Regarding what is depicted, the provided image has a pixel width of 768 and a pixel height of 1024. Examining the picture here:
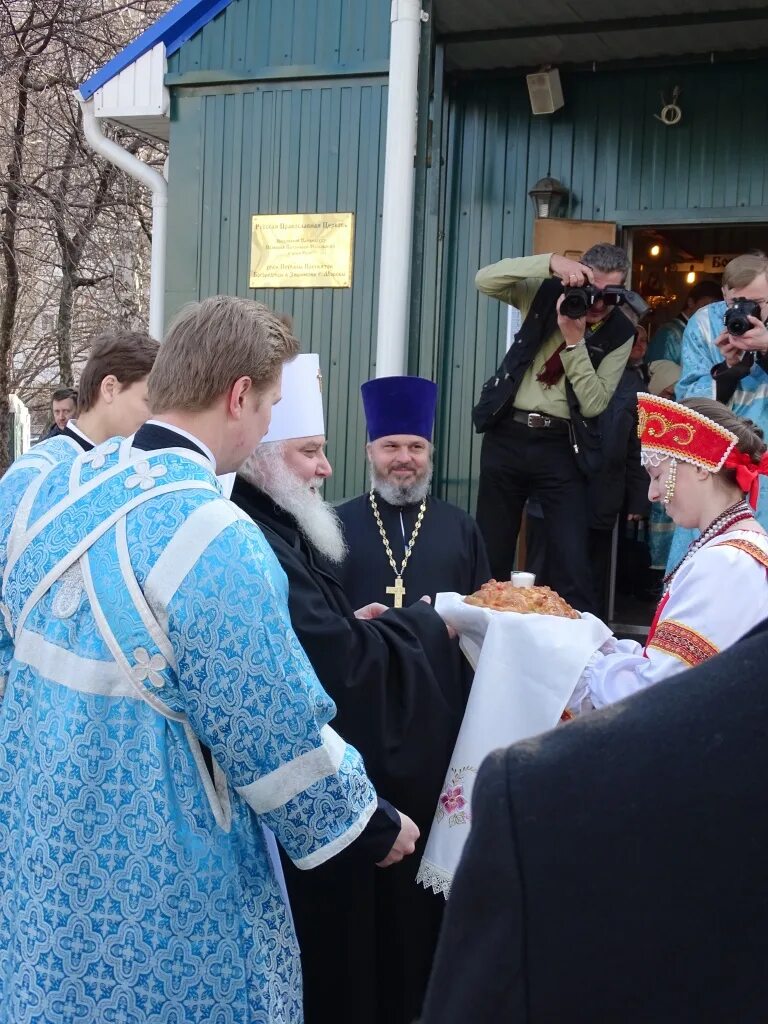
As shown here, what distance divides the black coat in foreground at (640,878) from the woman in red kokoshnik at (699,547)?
2.05 m

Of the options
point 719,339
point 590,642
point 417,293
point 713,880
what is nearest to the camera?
point 713,880

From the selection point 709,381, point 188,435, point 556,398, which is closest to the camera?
point 188,435

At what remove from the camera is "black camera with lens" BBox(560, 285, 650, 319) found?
18.4 feet

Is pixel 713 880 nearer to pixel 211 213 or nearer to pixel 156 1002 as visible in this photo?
pixel 156 1002

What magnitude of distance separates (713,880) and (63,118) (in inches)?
571

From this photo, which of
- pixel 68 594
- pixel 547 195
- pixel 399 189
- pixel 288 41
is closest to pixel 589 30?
pixel 547 195

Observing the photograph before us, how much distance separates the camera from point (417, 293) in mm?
6238

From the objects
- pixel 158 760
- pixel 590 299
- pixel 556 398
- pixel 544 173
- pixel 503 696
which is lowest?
pixel 503 696

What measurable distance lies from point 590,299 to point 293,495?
2.94 m

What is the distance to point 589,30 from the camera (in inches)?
247

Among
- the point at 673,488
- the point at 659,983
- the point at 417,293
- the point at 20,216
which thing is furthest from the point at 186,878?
the point at 20,216

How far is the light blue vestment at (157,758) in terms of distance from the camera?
1.94m

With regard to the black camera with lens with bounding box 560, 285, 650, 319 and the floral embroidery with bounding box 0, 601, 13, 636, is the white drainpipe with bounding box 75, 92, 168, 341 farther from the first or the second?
the floral embroidery with bounding box 0, 601, 13, 636

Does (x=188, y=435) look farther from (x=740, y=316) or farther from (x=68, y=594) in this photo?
(x=740, y=316)
